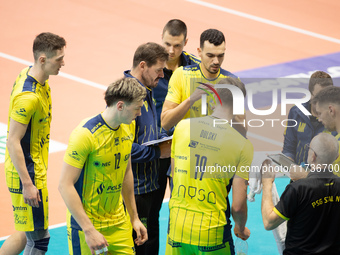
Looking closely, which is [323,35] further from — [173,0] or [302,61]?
[173,0]

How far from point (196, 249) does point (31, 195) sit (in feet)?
6.27

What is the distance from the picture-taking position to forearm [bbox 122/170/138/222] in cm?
578

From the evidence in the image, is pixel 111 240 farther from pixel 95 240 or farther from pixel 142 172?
pixel 142 172

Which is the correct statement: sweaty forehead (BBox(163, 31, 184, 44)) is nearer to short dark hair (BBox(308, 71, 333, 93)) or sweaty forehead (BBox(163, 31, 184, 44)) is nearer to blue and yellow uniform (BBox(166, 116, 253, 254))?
short dark hair (BBox(308, 71, 333, 93))

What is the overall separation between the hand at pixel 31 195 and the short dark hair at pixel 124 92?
1.49 meters

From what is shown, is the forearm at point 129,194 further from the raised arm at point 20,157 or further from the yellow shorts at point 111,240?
the raised arm at point 20,157

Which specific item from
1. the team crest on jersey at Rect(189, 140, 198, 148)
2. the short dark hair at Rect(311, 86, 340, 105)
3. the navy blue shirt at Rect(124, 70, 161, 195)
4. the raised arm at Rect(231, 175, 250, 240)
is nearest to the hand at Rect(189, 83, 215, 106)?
the navy blue shirt at Rect(124, 70, 161, 195)

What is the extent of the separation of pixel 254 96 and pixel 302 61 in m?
2.52

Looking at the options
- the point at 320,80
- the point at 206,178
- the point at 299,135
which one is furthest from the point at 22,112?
the point at 320,80

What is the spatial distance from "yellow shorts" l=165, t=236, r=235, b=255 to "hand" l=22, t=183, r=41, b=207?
160 centimetres

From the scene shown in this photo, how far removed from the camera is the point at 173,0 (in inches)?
710

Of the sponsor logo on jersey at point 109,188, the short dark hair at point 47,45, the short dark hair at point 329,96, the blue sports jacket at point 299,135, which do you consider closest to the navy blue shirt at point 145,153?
the sponsor logo on jersey at point 109,188

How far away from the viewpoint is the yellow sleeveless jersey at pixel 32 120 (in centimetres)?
623

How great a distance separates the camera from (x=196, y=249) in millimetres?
5480
